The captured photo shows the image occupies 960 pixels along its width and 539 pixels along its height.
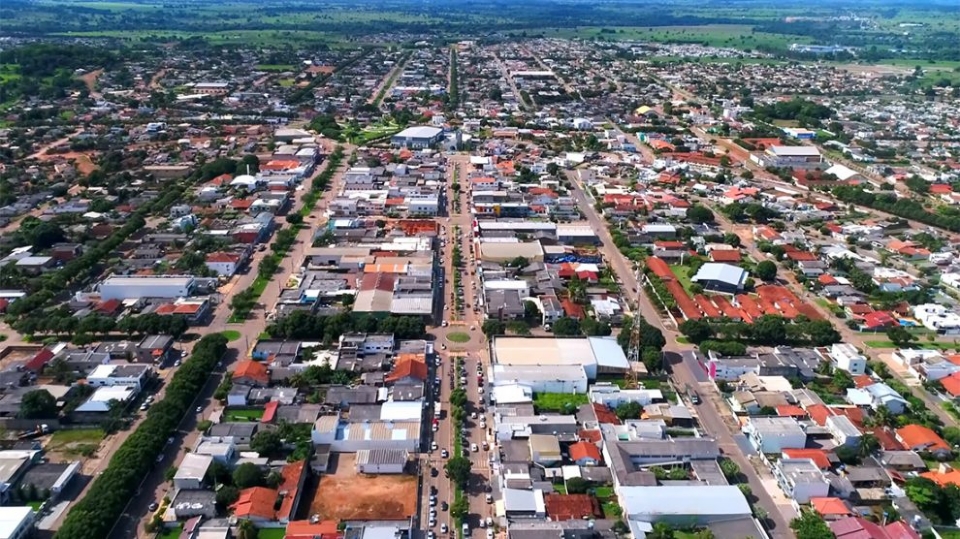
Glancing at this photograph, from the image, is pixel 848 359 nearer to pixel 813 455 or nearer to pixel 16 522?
pixel 813 455

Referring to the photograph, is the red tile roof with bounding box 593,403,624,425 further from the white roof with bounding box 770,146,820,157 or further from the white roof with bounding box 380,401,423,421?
the white roof with bounding box 770,146,820,157

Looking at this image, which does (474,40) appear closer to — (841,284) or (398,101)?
(398,101)

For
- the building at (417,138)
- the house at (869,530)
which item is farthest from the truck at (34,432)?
the building at (417,138)

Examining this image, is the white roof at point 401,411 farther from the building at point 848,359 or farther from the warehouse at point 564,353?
the building at point 848,359

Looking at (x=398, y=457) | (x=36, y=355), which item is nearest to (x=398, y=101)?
(x=36, y=355)

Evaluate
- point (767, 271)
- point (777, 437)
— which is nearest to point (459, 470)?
point (777, 437)

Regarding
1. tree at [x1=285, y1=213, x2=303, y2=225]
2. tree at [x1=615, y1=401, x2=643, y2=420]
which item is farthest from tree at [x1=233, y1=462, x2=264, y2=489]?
tree at [x1=285, y1=213, x2=303, y2=225]

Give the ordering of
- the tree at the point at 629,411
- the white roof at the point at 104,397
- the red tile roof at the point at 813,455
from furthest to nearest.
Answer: the tree at the point at 629,411 < the white roof at the point at 104,397 < the red tile roof at the point at 813,455
